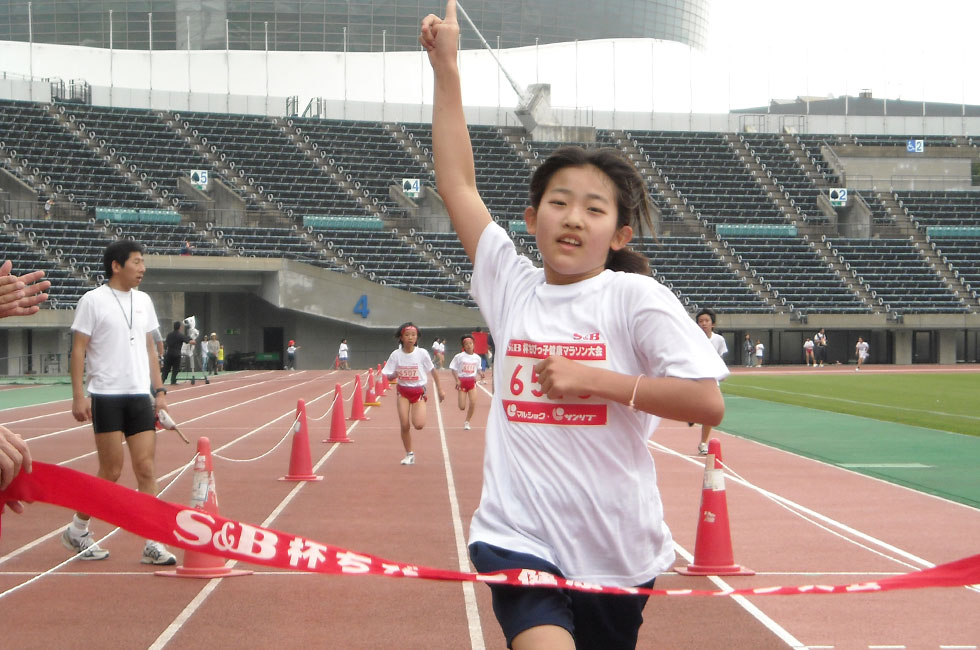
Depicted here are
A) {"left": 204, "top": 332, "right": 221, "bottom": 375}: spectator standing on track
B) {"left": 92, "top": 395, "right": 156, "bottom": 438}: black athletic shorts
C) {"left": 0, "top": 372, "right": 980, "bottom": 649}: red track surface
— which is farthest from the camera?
{"left": 204, "top": 332, "right": 221, "bottom": 375}: spectator standing on track

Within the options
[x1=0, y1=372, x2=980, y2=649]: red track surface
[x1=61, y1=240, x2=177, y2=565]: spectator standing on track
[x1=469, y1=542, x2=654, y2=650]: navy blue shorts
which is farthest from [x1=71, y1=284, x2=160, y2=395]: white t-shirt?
[x1=469, y1=542, x2=654, y2=650]: navy blue shorts

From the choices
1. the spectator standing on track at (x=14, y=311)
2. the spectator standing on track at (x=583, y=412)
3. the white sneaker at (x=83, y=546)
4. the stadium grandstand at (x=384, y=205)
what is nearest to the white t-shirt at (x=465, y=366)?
the white sneaker at (x=83, y=546)

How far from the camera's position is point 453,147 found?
149 inches

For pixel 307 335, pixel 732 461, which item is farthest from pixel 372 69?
pixel 732 461

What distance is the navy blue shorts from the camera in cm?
311

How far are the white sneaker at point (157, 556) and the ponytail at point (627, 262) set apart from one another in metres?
5.74

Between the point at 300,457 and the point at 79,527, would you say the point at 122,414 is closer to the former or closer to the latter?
the point at 79,527

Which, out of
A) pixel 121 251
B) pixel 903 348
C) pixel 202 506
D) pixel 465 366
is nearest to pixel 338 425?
pixel 465 366

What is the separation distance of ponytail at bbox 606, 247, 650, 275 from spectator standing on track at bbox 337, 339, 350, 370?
4819 centimetres

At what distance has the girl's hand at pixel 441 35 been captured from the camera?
3.67 meters

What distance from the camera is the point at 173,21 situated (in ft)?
259

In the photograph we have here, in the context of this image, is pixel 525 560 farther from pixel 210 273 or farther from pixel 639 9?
pixel 639 9

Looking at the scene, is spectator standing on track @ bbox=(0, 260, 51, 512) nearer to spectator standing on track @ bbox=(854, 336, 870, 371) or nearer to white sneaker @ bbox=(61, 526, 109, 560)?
white sneaker @ bbox=(61, 526, 109, 560)

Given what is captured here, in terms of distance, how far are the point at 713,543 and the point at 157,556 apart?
3.89 metres
